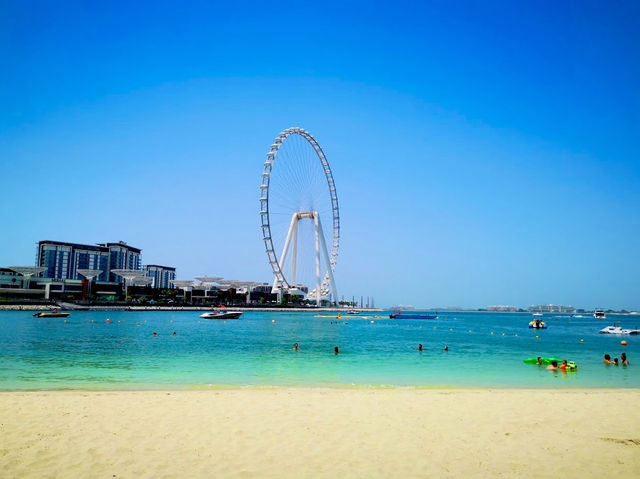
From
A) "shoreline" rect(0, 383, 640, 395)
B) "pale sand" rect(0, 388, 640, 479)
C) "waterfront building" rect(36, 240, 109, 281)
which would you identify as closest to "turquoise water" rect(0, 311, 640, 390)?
"shoreline" rect(0, 383, 640, 395)

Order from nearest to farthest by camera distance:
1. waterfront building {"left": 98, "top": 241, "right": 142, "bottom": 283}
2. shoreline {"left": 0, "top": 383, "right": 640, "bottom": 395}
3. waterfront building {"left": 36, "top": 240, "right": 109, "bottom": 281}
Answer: shoreline {"left": 0, "top": 383, "right": 640, "bottom": 395}
waterfront building {"left": 36, "top": 240, "right": 109, "bottom": 281}
waterfront building {"left": 98, "top": 241, "right": 142, "bottom": 283}

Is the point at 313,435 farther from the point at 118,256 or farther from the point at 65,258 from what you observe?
the point at 118,256

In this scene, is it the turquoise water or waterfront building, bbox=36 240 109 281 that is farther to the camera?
waterfront building, bbox=36 240 109 281

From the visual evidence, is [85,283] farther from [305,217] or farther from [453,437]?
[453,437]

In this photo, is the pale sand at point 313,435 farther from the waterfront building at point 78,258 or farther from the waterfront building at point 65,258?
the waterfront building at point 65,258

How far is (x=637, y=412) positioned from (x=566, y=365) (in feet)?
39.0

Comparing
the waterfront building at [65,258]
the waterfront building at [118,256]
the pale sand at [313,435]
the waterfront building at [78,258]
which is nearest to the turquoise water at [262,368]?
the pale sand at [313,435]

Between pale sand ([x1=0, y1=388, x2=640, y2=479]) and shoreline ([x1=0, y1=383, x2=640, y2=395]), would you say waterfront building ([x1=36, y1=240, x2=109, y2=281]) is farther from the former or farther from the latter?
pale sand ([x1=0, y1=388, x2=640, y2=479])

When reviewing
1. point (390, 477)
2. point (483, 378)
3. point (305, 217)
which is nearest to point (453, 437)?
point (390, 477)

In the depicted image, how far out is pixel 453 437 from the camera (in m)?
10.7

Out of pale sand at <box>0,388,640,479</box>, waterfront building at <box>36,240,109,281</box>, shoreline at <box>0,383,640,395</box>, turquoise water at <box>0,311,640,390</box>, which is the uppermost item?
waterfront building at <box>36,240,109,281</box>

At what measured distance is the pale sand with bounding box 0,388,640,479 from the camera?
8.52 m

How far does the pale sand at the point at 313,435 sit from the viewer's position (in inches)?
336

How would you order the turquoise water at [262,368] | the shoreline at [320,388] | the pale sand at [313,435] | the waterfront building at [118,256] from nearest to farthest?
the pale sand at [313,435]
the shoreline at [320,388]
the turquoise water at [262,368]
the waterfront building at [118,256]
